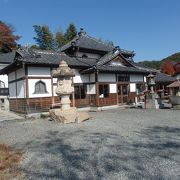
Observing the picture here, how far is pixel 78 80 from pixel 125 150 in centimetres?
1566

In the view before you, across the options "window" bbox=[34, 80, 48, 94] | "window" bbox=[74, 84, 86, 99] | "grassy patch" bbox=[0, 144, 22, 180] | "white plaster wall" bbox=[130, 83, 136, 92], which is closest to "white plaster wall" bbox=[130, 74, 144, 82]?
"white plaster wall" bbox=[130, 83, 136, 92]

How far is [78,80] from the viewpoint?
75.4ft

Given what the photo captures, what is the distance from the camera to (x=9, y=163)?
6988mm

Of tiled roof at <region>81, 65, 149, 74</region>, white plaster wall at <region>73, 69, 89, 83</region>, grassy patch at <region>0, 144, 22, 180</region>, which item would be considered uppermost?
tiled roof at <region>81, 65, 149, 74</region>

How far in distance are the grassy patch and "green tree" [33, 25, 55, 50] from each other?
5397cm

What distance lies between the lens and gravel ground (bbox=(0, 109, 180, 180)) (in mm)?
5867

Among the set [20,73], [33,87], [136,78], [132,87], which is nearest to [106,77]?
[132,87]

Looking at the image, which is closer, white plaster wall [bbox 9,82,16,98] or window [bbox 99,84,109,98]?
white plaster wall [bbox 9,82,16,98]

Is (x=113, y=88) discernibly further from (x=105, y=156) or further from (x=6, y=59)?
(x=6, y=59)

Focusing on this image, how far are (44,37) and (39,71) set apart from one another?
43.5 metres

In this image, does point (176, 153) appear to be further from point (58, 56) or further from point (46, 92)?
point (58, 56)

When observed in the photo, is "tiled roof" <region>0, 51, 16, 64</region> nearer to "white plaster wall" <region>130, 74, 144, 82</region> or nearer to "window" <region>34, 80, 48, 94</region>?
"window" <region>34, 80, 48, 94</region>

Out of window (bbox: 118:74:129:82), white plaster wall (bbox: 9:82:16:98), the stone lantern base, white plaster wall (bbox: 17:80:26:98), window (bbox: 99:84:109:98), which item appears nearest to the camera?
the stone lantern base

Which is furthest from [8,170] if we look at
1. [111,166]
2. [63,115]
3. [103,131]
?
[63,115]
